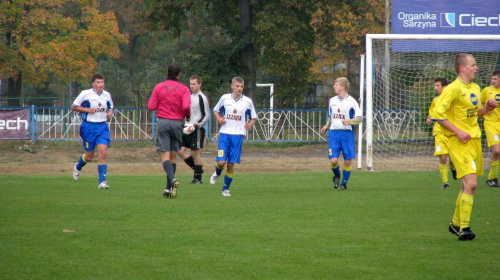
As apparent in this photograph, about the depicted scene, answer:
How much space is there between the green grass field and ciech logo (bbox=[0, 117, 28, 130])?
12.9m

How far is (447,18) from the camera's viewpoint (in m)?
21.4

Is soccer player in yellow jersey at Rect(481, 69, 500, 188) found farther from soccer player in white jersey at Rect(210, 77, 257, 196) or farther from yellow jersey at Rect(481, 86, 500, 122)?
soccer player in white jersey at Rect(210, 77, 257, 196)

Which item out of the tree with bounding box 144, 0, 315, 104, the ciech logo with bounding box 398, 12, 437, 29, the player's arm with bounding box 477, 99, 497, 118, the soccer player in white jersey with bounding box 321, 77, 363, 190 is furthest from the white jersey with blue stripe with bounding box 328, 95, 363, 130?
the tree with bounding box 144, 0, 315, 104

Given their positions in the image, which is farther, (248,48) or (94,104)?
(248,48)

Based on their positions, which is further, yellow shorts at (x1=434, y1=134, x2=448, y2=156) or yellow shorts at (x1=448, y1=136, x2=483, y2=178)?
yellow shorts at (x1=434, y1=134, x2=448, y2=156)

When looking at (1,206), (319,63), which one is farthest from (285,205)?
(319,63)

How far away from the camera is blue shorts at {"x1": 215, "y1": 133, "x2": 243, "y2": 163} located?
1163 cm

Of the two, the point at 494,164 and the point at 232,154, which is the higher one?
the point at 232,154

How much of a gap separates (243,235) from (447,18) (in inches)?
638

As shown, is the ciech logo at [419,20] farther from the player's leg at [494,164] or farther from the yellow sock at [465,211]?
the yellow sock at [465,211]

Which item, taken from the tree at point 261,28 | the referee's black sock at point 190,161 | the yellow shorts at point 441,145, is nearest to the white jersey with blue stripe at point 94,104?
the referee's black sock at point 190,161

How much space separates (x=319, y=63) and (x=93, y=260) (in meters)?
43.5

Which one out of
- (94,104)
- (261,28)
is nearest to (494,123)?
(94,104)

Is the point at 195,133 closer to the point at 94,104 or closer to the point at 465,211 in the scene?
the point at 94,104
